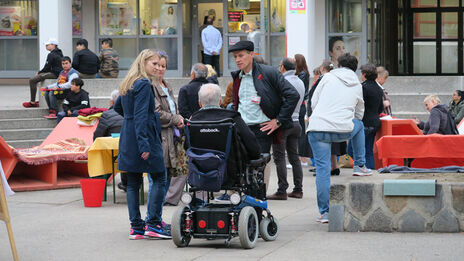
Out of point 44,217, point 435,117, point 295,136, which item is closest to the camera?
point 44,217

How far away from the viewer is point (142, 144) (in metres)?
7.70

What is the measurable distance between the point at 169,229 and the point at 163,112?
1.21 meters

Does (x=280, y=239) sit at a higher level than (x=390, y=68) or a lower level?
lower

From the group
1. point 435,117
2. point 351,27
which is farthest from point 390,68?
point 435,117

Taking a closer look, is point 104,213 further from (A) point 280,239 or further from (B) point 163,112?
(A) point 280,239

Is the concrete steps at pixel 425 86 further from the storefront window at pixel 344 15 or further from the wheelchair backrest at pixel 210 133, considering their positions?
the wheelchair backrest at pixel 210 133

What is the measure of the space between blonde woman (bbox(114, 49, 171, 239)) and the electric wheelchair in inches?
16.2

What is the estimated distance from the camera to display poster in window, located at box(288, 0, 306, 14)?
816 inches

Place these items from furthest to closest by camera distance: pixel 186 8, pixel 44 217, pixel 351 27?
1. pixel 186 8
2. pixel 351 27
3. pixel 44 217

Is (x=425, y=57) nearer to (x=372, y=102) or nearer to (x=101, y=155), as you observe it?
(x=372, y=102)

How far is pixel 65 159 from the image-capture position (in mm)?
12141

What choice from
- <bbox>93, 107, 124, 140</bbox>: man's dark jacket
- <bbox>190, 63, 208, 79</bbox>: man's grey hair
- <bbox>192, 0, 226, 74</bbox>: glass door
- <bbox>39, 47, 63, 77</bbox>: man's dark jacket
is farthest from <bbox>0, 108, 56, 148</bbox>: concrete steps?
<bbox>192, 0, 226, 74</bbox>: glass door

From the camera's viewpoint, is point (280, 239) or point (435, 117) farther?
point (435, 117)

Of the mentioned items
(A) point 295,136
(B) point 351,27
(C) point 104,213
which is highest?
(B) point 351,27
